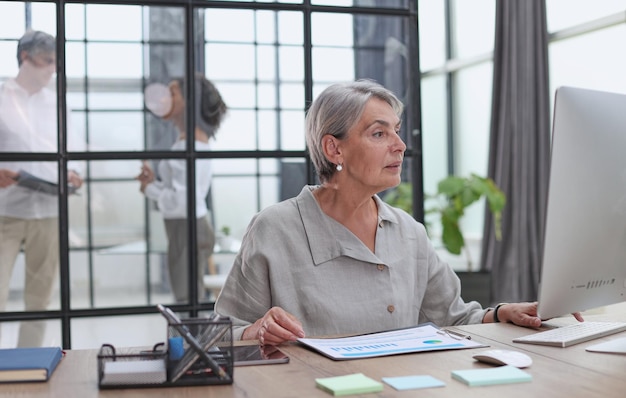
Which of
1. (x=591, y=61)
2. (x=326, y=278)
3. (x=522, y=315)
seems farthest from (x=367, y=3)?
(x=591, y=61)

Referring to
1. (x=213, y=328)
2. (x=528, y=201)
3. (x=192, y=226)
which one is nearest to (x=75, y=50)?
(x=192, y=226)

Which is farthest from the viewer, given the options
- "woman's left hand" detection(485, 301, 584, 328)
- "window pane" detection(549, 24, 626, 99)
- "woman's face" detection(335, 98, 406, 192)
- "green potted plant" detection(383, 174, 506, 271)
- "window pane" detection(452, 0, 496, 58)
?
"window pane" detection(452, 0, 496, 58)

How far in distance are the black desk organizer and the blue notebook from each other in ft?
0.38

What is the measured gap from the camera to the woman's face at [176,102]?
278cm

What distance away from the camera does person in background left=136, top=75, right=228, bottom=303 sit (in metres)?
2.78

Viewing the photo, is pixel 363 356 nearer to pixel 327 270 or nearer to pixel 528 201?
pixel 327 270

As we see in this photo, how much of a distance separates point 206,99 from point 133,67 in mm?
267

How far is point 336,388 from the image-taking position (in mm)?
1287

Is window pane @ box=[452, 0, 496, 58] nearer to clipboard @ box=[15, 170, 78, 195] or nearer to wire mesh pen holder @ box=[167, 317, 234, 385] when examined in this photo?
clipboard @ box=[15, 170, 78, 195]

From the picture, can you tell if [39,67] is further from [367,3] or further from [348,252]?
[348,252]

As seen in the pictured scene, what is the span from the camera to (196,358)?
1380mm

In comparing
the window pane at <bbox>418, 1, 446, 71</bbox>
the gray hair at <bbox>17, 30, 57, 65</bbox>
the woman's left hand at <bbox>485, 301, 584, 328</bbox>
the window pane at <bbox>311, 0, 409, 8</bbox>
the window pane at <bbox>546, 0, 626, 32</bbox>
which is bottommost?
the woman's left hand at <bbox>485, 301, 584, 328</bbox>

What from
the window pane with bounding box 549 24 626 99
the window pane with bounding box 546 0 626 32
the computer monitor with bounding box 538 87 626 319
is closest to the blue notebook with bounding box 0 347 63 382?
the computer monitor with bounding box 538 87 626 319

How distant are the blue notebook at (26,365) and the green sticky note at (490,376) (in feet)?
2.36
